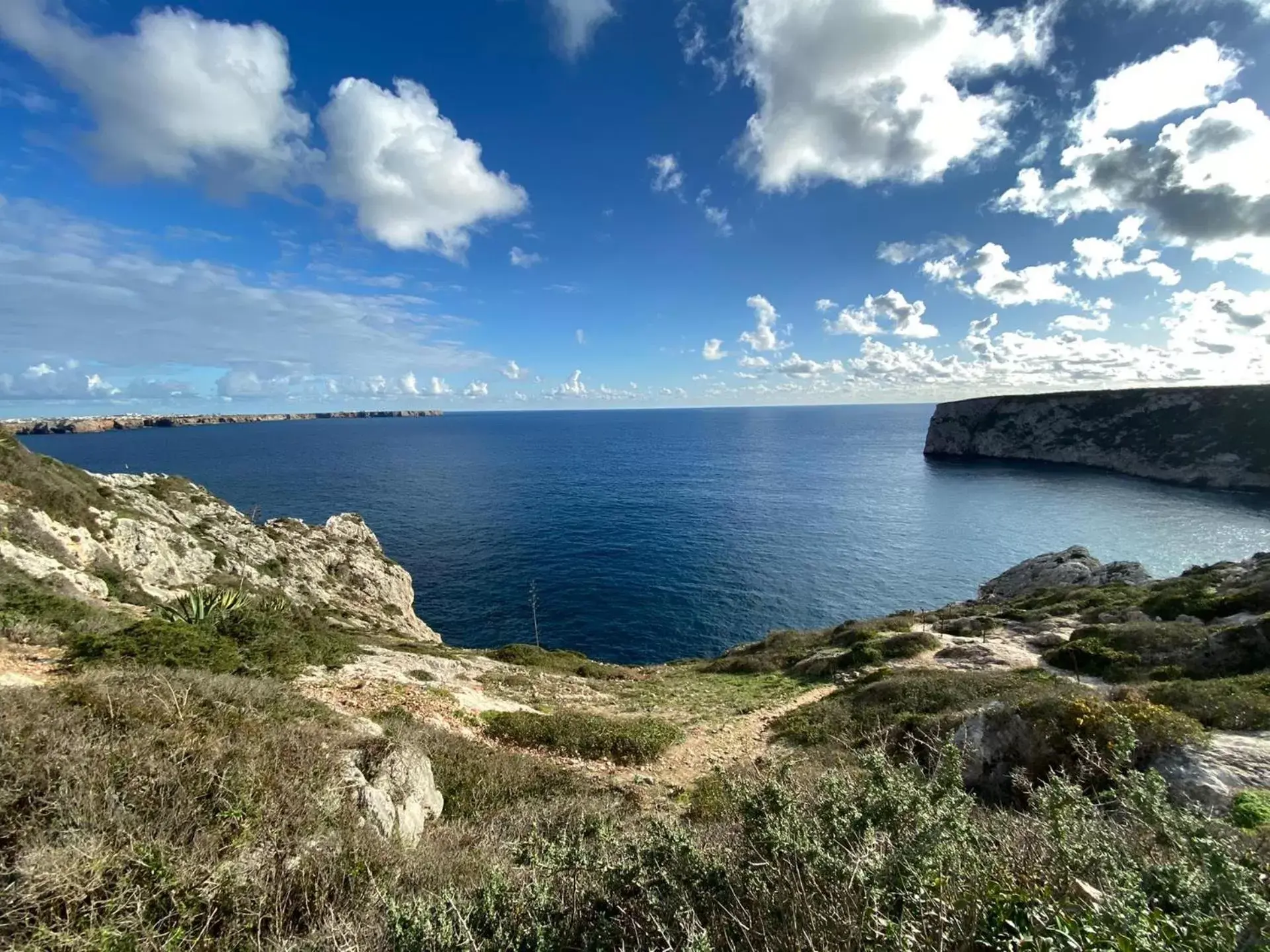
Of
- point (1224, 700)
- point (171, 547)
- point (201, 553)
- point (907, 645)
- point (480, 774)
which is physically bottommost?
point (907, 645)

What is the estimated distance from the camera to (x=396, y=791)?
8.55m

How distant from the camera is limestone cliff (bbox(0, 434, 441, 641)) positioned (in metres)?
22.4

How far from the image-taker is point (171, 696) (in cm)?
735

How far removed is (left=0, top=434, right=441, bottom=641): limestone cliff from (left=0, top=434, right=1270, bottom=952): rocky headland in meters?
3.14

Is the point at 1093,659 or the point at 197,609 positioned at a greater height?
the point at 197,609

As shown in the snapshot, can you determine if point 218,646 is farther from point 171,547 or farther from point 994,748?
point 171,547

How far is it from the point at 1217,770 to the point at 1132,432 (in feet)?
481

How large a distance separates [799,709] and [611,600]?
32.8 metres

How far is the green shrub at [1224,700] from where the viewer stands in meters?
10.6

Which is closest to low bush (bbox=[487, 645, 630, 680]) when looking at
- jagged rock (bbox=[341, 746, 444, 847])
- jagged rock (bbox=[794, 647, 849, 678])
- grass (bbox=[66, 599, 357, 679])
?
jagged rock (bbox=[794, 647, 849, 678])

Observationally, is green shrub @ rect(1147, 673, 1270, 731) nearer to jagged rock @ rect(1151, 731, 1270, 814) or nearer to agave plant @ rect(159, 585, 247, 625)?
jagged rock @ rect(1151, 731, 1270, 814)

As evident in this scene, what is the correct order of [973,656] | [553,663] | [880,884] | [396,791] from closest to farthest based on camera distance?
[880,884] < [396,791] < [973,656] < [553,663]

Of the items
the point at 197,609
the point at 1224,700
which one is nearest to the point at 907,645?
the point at 1224,700

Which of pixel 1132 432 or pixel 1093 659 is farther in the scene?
pixel 1132 432
